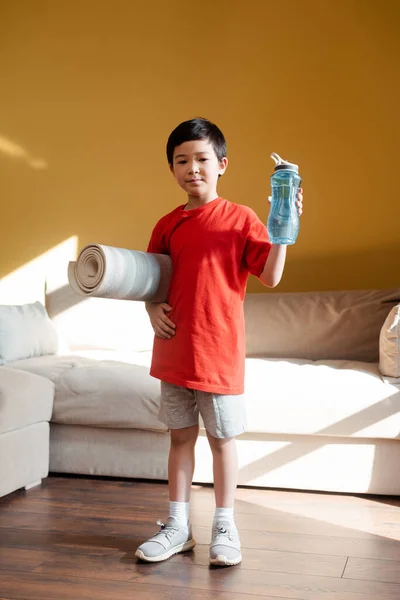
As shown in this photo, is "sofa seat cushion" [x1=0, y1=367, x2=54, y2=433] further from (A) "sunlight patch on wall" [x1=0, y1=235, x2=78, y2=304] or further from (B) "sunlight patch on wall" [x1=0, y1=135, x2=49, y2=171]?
(B) "sunlight patch on wall" [x1=0, y1=135, x2=49, y2=171]

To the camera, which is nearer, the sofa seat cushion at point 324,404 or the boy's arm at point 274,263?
the boy's arm at point 274,263

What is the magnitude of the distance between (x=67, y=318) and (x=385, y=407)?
5.62ft

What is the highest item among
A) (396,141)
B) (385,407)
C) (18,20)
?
(18,20)

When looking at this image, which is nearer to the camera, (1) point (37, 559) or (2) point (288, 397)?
(1) point (37, 559)

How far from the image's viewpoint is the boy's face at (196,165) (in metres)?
1.98

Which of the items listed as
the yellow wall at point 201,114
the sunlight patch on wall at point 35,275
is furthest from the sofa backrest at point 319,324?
the sunlight patch on wall at point 35,275

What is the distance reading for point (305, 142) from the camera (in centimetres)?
377

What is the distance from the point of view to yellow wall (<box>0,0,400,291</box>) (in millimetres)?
3707

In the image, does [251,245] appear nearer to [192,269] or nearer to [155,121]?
[192,269]

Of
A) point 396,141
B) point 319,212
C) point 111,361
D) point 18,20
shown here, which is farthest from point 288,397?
point 18,20

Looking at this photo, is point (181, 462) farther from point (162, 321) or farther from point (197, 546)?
point (162, 321)

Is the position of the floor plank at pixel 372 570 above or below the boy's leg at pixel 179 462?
below

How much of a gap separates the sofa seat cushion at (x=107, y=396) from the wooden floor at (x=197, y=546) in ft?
0.76

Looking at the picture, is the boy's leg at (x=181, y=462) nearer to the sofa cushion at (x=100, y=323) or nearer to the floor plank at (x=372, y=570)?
the floor plank at (x=372, y=570)
